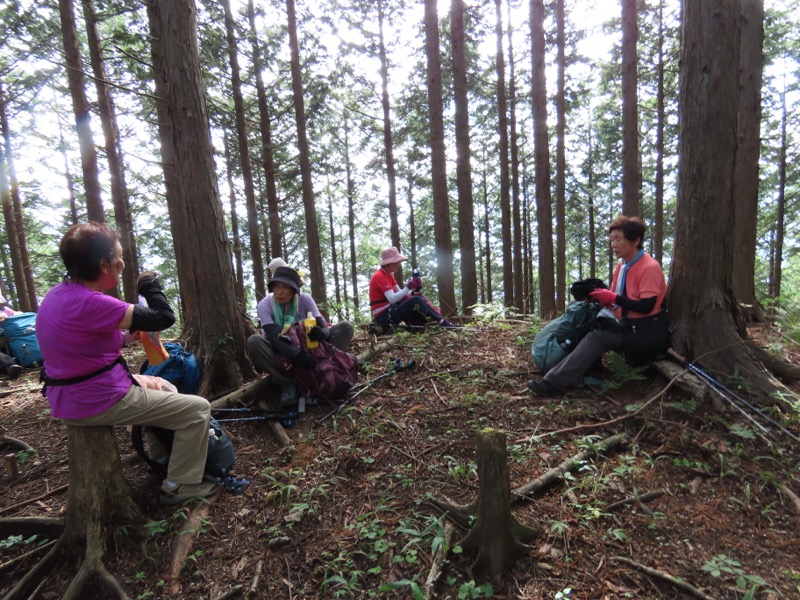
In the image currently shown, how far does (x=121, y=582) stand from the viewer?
2.48m

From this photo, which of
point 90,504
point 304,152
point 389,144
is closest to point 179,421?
point 90,504

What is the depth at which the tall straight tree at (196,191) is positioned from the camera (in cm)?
448

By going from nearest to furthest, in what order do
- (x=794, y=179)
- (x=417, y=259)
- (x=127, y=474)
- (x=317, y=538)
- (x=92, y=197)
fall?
(x=317, y=538), (x=127, y=474), (x=92, y=197), (x=794, y=179), (x=417, y=259)

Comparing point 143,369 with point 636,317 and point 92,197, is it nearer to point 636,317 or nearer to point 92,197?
point 636,317

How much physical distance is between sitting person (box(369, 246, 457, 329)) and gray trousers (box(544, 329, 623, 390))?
3139mm

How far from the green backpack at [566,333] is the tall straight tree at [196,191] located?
3.59 meters

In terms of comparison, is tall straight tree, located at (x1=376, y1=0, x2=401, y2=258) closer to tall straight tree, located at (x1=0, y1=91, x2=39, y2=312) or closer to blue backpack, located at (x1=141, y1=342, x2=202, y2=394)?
blue backpack, located at (x1=141, y1=342, x2=202, y2=394)

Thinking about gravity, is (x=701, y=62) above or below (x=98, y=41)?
below

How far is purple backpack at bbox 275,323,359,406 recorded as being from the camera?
4.48 metres

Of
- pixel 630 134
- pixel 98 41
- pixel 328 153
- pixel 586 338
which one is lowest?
pixel 586 338

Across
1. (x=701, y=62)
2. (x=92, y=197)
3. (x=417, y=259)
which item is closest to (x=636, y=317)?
(x=701, y=62)

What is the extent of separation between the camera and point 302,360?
4.43 meters

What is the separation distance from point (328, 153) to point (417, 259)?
973 centimetres

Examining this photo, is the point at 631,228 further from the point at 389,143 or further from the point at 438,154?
the point at 389,143
